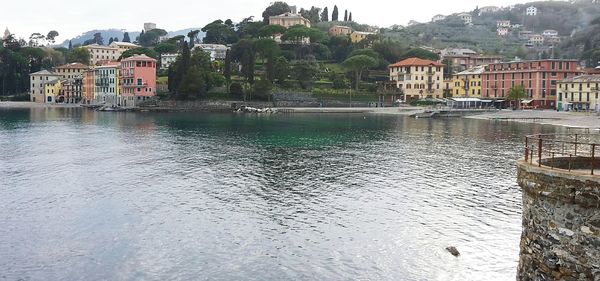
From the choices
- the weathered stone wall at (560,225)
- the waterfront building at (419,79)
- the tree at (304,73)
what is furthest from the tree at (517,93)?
the weathered stone wall at (560,225)

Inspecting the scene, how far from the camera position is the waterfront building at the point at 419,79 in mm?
153050

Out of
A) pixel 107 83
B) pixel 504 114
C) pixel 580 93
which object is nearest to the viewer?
pixel 504 114

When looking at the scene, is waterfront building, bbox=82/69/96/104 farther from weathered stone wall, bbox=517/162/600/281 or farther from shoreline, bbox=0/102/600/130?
weathered stone wall, bbox=517/162/600/281

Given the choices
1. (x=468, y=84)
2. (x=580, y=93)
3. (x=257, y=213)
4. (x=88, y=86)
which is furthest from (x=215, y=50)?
(x=257, y=213)

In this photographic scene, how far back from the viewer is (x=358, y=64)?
151125 millimetres

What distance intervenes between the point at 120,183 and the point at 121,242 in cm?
1513

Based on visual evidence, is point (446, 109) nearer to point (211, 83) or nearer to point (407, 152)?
point (211, 83)

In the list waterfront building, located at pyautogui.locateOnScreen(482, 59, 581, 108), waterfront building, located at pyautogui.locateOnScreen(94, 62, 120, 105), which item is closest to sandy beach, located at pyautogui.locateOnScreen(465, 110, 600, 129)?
waterfront building, located at pyautogui.locateOnScreen(482, 59, 581, 108)

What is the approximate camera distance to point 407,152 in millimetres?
56594

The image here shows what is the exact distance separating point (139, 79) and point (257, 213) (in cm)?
12432

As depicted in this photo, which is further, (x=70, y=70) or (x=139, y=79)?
(x=70, y=70)

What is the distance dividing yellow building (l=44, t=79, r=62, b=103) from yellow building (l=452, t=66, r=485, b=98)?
124m

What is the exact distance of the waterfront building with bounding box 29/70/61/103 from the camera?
574ft

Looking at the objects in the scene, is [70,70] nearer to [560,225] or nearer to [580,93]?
[580,93]
